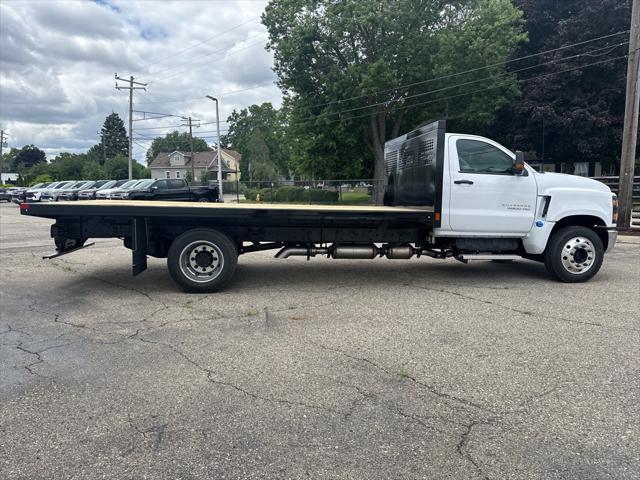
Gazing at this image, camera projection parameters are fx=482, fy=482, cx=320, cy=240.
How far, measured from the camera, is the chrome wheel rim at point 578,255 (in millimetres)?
7501

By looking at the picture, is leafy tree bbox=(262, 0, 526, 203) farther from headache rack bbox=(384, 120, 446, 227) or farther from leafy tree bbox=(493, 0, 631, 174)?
headache rack bbox=(384, 120, 446, 227)

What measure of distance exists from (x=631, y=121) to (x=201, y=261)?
15.0 meters

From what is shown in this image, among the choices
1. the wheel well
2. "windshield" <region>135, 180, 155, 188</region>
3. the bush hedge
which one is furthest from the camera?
the bush hedge

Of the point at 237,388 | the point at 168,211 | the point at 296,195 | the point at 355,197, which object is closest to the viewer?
the point at 237,388

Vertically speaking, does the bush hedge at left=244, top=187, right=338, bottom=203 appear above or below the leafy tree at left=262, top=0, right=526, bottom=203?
below

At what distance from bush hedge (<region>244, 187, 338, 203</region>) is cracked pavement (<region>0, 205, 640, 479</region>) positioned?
22.1 m

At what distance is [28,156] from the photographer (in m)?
145

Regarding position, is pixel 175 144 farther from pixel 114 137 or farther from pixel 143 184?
pixel 143 184

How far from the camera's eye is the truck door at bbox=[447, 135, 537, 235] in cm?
725

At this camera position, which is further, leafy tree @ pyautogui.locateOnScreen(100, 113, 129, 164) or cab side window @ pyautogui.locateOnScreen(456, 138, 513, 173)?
leafy tree @ pyautogui.locateOnScreen(100, 113, 129, 164)

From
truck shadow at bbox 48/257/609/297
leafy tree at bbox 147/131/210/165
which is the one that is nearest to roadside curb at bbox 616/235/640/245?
truck shadow at bbox 48/257/609/297

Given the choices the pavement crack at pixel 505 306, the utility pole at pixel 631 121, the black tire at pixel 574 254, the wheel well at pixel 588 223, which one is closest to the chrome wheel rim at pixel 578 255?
the black tire at pixel 574 254

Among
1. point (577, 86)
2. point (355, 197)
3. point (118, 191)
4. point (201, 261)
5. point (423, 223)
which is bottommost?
point (201, 261)

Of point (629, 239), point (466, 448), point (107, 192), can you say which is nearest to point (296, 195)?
point (107, 192)
